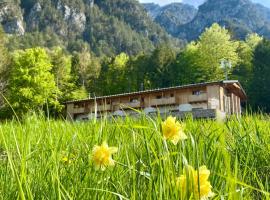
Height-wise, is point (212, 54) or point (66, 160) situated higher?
point (212, 54)

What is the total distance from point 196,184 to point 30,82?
44427 millimetres

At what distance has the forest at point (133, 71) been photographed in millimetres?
44656

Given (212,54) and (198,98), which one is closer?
(198,98)

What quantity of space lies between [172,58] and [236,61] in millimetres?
9072

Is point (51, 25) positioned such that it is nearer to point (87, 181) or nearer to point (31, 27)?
point (31, 27)

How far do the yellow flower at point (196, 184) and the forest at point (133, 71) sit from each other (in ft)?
134

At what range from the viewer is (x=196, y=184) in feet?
2.99

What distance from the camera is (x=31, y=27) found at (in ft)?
596

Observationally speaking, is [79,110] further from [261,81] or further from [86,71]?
[86,71]

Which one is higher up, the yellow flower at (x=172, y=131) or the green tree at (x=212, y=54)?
the green tree at (x=212, y=54)

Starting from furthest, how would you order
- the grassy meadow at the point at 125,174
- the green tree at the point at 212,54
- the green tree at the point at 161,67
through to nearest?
the green tree at the point at 161,67 → the green tree at the point at 212,54 → the grassy meadow at the point at 125,174

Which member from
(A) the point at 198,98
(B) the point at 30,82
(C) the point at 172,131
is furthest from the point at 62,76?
(C) the point at 172,131

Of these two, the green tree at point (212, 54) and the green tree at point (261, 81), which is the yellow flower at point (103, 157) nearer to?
the green tree at point (261, 81)

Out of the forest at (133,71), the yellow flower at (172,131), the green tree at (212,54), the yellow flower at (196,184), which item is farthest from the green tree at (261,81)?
the yellow flower at (196,184)
